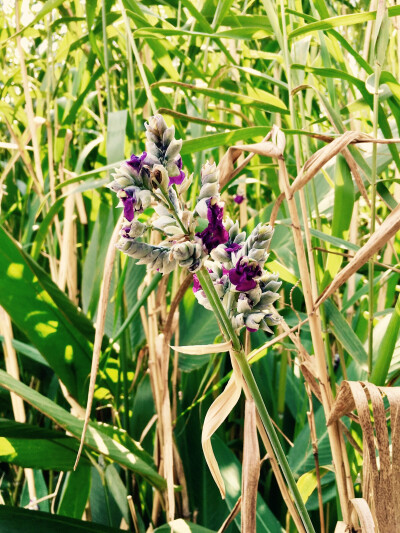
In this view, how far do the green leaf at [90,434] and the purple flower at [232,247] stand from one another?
1.41ft

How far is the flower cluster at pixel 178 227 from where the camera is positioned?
1.01 ft

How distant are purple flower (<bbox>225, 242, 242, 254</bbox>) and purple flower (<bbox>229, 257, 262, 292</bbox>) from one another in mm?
19

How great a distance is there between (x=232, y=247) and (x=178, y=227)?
0.05 metres

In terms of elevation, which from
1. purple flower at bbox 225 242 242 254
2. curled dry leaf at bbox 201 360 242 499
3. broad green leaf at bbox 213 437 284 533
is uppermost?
purple flower at bbox 225 242 242 254

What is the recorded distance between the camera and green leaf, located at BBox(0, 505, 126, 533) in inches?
26.1

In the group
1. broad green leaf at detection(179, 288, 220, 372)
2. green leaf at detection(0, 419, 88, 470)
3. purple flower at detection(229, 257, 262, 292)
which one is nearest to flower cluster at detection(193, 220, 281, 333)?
purple flower at detection(229, 257, 262, 292)

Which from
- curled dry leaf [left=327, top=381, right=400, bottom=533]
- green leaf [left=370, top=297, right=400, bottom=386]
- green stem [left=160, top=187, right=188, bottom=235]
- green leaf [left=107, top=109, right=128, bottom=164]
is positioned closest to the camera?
green stem [left=160, top=187, right=188, bottom=235]

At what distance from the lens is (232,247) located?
36 centimetres

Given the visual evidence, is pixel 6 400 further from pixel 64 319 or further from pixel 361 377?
pixel 361 377

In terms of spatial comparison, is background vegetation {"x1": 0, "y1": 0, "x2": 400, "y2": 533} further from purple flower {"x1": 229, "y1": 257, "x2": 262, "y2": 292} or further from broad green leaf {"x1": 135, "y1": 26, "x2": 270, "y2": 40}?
purple flower {"x1": 229, "y1": 257, "x2": 262, "y2": 292}

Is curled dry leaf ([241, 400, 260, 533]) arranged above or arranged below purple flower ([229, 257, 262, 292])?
below

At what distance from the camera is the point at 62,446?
777mm

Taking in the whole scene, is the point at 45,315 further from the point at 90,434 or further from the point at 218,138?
the point at 218,138

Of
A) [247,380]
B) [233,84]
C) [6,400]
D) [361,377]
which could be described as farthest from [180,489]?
[233,84]
